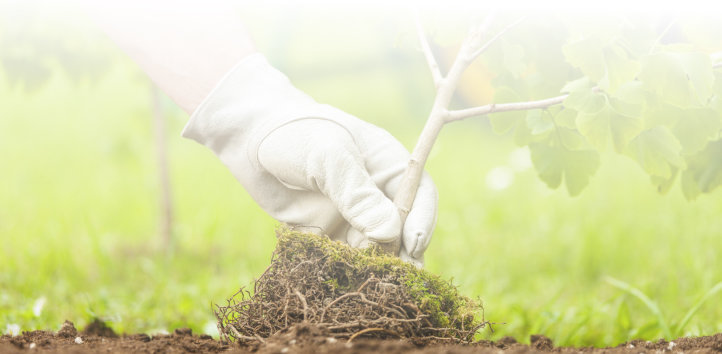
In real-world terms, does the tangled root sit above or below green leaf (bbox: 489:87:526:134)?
below

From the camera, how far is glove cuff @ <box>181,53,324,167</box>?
1.51m

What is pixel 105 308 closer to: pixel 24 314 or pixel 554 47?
pixel 24 314

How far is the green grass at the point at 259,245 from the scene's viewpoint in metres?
2.58

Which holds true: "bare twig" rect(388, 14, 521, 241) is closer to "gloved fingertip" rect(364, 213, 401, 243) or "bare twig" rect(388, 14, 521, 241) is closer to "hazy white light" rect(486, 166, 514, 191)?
"gloved fingertip" rect(364, 213, 401, 243)

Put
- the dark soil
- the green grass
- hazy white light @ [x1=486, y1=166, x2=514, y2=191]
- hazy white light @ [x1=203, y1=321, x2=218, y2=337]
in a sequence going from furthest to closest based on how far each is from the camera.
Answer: hazy white light @ [x1=486, y1=166, x2=514, y2=191] → the green grass → hazy white light @ [x1=203, y1=321, x2=218, y2=337] → the dark soil

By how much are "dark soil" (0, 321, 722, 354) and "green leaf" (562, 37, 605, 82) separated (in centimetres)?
64

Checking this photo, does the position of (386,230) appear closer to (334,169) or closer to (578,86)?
(334,169)

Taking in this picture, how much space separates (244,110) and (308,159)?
250 millimetres

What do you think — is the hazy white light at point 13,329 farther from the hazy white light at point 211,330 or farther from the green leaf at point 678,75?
the green leaf at point 678,75

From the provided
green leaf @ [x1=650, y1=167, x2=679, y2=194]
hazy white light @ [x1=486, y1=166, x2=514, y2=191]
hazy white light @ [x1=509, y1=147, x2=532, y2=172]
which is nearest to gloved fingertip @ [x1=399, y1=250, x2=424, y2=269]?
green leaf @ [x1=650, y1=167, x2=679, y2=194]

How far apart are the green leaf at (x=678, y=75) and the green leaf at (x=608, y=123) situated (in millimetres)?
78

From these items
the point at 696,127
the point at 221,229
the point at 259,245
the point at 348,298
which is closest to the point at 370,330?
the point at 348,298

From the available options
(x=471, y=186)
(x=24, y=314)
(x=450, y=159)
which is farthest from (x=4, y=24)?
(x=450, y=159)

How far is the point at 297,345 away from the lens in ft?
3.69
